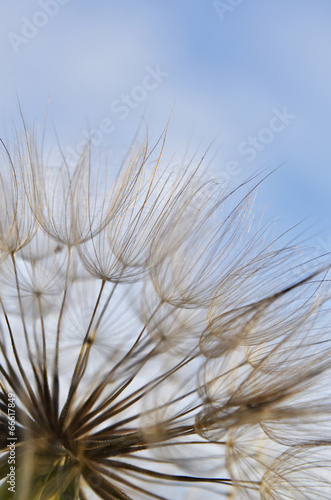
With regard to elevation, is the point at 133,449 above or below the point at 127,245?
below

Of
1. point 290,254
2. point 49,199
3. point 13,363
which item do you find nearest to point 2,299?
point 13,363

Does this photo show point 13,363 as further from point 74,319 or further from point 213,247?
point 213,247

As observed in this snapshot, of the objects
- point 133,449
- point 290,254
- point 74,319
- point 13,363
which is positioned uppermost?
point 290,254

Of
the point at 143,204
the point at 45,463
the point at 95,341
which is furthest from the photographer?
the point at 143,204

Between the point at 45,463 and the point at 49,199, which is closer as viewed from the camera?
the point at 45,463

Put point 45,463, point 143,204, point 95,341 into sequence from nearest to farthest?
point 45,463 < point 95,341 < point 143,204

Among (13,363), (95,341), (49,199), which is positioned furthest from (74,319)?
(49,199)
